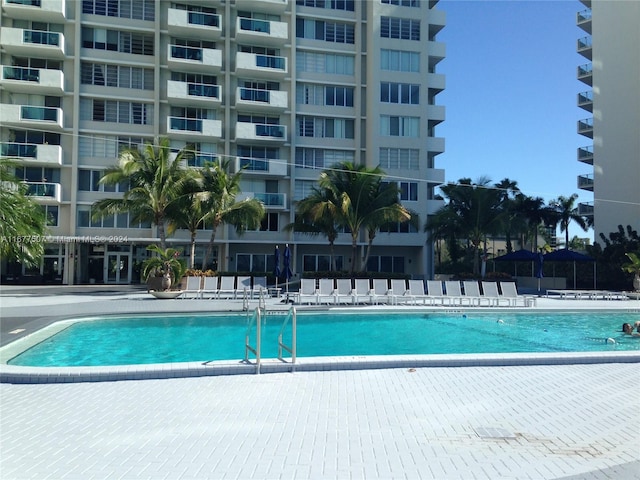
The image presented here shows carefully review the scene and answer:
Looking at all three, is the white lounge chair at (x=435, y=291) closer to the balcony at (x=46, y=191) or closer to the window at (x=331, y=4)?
the balcony at (x=46, y=191)

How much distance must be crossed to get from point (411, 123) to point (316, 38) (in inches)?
363

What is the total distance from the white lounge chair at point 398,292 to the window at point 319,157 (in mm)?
17674

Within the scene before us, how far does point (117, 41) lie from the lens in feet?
117

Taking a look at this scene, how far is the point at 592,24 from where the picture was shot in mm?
44125

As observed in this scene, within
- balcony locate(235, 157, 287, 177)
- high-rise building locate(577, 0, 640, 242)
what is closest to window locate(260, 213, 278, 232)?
balcony locate(235, 157, 287, 177)

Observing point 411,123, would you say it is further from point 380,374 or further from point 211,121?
point 380,374

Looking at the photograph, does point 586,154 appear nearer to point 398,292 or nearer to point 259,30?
point 259,30

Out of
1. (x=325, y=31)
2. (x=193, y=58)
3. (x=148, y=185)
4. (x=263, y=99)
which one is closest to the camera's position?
(x=148, y=185)

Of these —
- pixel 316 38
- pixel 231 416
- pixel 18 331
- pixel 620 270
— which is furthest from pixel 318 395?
pixel 316 38

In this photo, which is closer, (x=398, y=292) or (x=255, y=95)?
(x=398, y=292)

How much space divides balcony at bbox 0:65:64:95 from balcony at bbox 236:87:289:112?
11.2 m

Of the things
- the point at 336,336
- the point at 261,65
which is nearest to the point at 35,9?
the point at 261,65

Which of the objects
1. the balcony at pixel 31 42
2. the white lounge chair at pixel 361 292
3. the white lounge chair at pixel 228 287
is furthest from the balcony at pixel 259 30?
the white lounge chair at pixel 361 292

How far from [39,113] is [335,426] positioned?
111 ft
